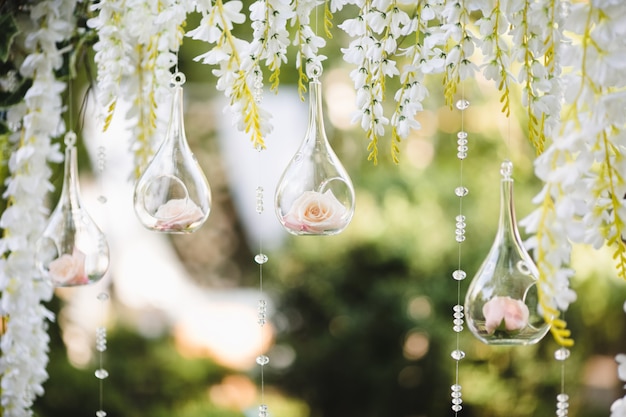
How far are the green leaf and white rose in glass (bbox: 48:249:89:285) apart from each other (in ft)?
1.45

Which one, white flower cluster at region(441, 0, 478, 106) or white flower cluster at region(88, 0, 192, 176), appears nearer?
white flower cluster at region(441, 0, 478, 106)

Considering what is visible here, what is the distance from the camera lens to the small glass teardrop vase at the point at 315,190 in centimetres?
122

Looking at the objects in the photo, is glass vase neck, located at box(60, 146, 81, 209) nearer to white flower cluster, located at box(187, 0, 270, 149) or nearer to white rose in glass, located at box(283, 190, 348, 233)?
white flower cluster, located at box(187, 0, 270, 149)

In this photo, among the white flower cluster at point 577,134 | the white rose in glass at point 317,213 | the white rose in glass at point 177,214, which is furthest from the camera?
the white rose in glass at point 177,214

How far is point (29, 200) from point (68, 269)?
0.26 metres

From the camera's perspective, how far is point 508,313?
1.06 meters

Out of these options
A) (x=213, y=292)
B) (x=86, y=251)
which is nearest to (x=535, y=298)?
(x=86, y=251)

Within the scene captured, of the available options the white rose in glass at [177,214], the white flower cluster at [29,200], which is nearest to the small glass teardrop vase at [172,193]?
the white rose in glass at [177,214]

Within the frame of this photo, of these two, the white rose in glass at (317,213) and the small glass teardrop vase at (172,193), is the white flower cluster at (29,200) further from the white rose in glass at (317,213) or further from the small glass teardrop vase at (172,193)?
the white rose in glass at (317,213)

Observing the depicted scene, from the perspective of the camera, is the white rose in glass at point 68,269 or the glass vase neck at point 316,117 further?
the white rose in glass at point 68,269

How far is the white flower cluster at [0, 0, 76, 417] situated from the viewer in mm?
1597

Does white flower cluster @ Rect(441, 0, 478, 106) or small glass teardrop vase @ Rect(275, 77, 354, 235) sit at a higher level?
white flower cluster @ Rect(441, 0, 478, 106)

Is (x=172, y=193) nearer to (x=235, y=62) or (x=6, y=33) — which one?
(x=235, y=62)

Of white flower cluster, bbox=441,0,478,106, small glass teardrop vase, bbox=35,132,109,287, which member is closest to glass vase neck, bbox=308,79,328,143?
white flower cluster, bbox=441,0,478,106
